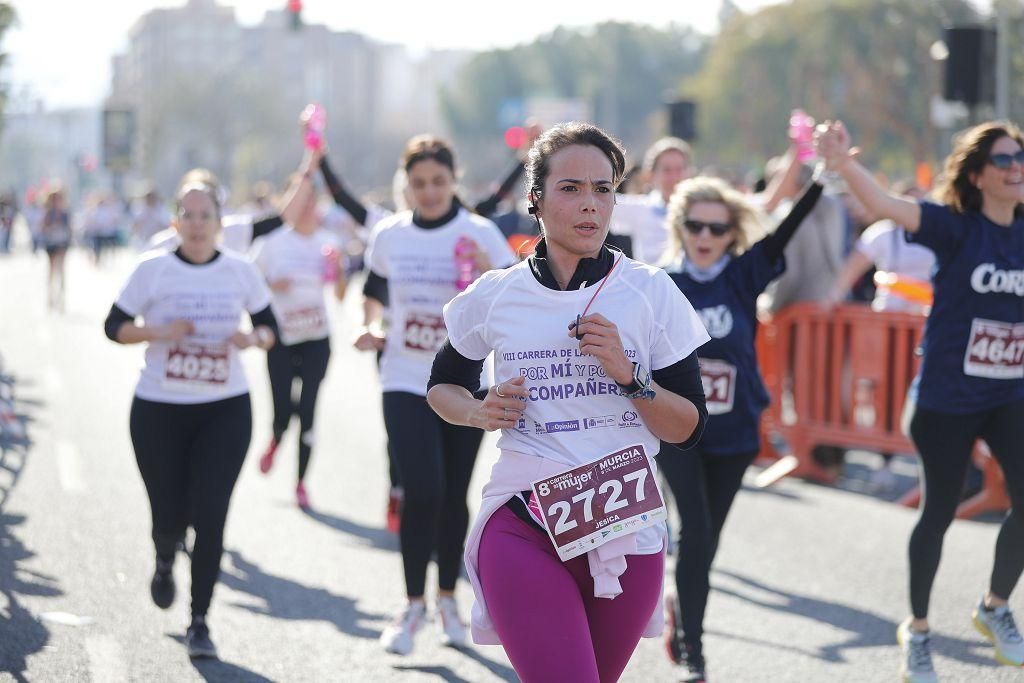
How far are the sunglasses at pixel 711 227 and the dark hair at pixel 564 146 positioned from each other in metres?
2.04

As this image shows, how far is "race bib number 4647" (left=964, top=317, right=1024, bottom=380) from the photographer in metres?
5.55

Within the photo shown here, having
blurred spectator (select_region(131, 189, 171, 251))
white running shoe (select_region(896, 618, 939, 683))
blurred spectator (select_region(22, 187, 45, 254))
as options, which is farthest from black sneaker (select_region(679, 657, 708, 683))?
blurred spectator (select_region(22, 187, 45, 254))

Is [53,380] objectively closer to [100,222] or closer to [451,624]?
[451,624]

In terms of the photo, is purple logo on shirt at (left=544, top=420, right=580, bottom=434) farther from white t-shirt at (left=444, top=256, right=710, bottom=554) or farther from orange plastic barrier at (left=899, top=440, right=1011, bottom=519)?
orange plastic barrier at (left=899, top=440, right=1011, bottom=519)

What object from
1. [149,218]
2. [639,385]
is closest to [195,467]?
[639,385]

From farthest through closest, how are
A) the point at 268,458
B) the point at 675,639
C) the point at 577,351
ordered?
the point at 268,458 < the point at 675,639 < the point at 577,351

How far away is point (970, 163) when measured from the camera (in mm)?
5707

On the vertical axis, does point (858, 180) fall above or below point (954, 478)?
above

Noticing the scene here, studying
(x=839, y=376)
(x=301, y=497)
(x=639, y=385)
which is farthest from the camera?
(x=839, y=376)

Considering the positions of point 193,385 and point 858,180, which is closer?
point 858,180

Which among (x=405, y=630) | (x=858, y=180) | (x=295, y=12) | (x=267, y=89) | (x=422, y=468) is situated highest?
(x=267, y=89)

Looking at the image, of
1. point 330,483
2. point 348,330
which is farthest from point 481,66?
point 330,483

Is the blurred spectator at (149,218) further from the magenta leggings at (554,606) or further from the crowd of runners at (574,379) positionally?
the magenta leggings at (554,606)

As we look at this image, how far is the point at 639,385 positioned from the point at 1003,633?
2.74m
